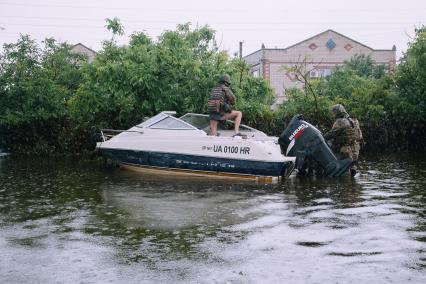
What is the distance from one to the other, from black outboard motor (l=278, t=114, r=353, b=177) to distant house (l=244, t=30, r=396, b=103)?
35.6 meters

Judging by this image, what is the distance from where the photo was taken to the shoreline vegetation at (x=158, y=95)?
58.6 ft

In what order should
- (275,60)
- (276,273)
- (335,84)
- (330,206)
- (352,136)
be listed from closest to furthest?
(276,273), (330,206), (352,136), (335,84), (275,60)

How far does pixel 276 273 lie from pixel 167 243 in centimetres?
170

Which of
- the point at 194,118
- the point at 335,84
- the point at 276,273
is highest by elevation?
the point at 335,84

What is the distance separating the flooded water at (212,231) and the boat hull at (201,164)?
1.63 feet

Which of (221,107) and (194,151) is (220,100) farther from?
(194,151)

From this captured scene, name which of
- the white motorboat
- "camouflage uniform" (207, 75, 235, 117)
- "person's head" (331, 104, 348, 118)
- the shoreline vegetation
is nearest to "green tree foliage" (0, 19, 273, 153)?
the shoreline vegetation

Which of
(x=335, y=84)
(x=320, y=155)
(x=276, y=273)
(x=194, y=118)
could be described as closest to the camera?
(x=276, y=273)

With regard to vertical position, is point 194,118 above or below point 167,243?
above

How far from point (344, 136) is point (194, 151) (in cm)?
375

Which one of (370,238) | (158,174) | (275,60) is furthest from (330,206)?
(275,60)

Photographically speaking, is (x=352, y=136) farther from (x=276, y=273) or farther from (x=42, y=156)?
(x=42, y=156)

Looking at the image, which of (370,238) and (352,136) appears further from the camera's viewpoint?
(352,136)

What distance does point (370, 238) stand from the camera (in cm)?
675
